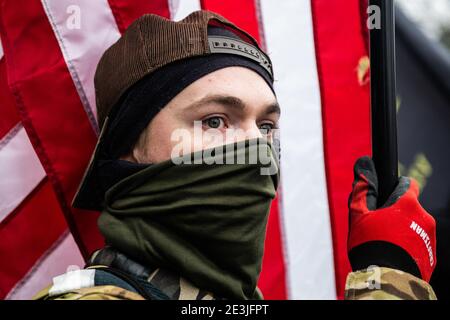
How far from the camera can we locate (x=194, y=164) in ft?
4.64

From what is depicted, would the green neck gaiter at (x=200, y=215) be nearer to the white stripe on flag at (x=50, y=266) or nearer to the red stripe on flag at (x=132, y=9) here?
the white stripe on flag at (x=50, y=266)

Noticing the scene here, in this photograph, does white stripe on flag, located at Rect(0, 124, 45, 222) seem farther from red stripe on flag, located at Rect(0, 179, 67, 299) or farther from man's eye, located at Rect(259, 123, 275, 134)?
man's eye, located at Rect(259, 123, 275, 134)

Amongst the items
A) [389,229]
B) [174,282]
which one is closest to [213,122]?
[174,282]

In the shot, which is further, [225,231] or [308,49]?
[308,49]

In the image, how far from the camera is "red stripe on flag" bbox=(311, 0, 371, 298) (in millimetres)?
2371

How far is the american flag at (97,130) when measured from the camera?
175 cm

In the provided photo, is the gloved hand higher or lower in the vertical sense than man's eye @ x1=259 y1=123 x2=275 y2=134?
lower

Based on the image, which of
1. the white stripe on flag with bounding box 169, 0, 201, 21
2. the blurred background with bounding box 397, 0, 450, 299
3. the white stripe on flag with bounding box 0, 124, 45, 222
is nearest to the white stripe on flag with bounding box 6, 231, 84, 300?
the white stripe on flag with bounding box 0, 124, 45, 222

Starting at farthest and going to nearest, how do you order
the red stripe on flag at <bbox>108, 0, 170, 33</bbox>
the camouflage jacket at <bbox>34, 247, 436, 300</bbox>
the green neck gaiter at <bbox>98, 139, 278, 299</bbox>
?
the red stripe on flag at <bbox>108, 0, 170, 33</bbox> < the green neck gaiter at <bbox>98, 139, 278, 299</bbox> < the camouflage jacket at <bbox>34, 247, 436, 300</bbox>

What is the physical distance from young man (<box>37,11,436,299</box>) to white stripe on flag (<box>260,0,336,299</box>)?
0.61 metres
